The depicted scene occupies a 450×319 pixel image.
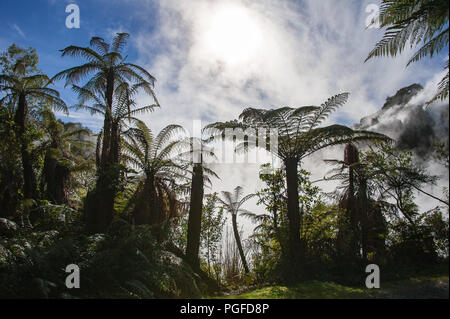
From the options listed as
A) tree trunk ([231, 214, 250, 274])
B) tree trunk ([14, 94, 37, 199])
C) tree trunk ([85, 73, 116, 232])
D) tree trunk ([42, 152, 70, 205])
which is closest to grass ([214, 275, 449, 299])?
tree trunk ([231, 214, 250, 274])

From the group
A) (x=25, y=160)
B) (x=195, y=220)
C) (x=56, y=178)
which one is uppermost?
(x=25, y=160)

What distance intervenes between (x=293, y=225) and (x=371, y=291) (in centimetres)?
232

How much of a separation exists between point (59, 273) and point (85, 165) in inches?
268

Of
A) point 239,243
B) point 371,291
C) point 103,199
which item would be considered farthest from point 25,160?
point 371,291

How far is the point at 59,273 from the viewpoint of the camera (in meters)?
4.54

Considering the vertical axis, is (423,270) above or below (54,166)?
below

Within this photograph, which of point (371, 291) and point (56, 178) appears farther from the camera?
point (56, 178)

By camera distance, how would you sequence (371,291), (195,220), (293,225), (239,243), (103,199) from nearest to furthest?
(371,291) < (293,225) < (195,220) < (103,199) < (239,243)

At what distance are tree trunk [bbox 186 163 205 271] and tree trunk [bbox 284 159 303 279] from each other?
2.25 m

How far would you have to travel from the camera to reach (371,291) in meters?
4.86

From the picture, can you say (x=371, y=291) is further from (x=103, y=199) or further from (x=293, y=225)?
(x=103, y=199)
